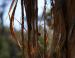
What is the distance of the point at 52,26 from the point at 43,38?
0.06 meters

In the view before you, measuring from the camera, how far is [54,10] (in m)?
1.20

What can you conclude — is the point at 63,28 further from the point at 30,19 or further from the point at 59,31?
the point at 30,19

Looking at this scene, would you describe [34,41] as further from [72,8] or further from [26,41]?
[72,8]

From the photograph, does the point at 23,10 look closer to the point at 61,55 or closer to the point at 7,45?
the point at 61,55

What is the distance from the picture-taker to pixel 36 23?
1174mm

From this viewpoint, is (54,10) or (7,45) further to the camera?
(7,45)

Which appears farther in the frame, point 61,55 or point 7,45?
point 7,45

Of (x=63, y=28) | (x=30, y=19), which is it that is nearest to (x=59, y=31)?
(x=63, y=28)

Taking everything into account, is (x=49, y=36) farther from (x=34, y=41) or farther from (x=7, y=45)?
(x=7, y=45)

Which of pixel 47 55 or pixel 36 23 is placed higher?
pixel 36 23

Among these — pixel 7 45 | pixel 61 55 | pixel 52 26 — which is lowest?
pixel 7 45

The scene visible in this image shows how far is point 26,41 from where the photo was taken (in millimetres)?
1163

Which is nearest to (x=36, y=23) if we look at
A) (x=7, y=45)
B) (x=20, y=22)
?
(x=20, y=22)

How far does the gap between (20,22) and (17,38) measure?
0.07m
